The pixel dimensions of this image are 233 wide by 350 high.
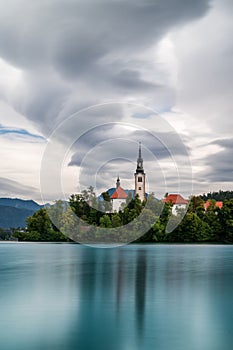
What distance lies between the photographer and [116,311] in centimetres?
1595

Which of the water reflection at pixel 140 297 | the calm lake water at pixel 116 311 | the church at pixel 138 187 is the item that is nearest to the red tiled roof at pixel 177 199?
the church at pixel 138 187

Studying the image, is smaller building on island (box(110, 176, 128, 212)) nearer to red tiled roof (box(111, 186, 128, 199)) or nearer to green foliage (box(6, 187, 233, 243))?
red tiled roof (box(111, 186, 128, 199))

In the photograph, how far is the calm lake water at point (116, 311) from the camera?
39.7 feet

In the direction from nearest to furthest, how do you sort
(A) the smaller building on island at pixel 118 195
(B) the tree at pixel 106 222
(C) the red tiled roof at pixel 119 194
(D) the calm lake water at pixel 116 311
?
1. (D) the calm lake water at pixel 116 311
2. (B) the tree at pixel 106 222
3. (A) the smaller building on island at pixel 118 195
4. (C) the red tiled roof at pixel 119 194

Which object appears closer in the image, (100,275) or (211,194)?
(100,275)

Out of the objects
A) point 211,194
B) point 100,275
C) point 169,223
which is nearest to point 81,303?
point 100,275

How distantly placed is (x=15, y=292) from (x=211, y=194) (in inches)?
5993

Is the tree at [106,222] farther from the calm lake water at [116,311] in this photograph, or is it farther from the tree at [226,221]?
the calm lake water at [116,311]

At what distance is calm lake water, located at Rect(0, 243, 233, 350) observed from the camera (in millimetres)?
12102

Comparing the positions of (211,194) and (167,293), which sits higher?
(211,194)

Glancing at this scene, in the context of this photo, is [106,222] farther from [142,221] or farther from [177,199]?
[177,199]

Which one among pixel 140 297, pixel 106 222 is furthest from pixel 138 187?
pixel 140 297

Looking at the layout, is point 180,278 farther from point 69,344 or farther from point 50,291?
point 69,344

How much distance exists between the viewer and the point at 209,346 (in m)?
11.7
